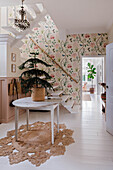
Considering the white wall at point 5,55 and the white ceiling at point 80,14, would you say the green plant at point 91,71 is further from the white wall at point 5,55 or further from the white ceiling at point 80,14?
the white wall at point 5,55

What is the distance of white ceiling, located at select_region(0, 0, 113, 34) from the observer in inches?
132

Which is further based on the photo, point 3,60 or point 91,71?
point 91,71

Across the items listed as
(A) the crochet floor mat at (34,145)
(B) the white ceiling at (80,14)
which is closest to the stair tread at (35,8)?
(B) the white ceiling at (80,14)

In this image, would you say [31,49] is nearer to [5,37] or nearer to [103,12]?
[5,37]

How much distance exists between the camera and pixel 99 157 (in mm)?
2061

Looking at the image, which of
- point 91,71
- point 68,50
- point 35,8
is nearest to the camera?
point 35,8

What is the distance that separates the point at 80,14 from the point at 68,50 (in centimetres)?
165

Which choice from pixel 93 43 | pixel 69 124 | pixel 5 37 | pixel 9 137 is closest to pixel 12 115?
pixel 9 137

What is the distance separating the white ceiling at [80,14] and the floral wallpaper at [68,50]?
14.0 inches

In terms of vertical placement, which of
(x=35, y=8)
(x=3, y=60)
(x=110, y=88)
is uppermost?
(x=35, y=8)

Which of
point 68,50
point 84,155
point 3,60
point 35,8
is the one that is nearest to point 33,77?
point 84,155

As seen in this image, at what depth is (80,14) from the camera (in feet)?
13.3

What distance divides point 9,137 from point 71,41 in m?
4.09

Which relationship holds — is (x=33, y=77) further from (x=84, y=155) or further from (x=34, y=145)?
(x=84, y=155)
